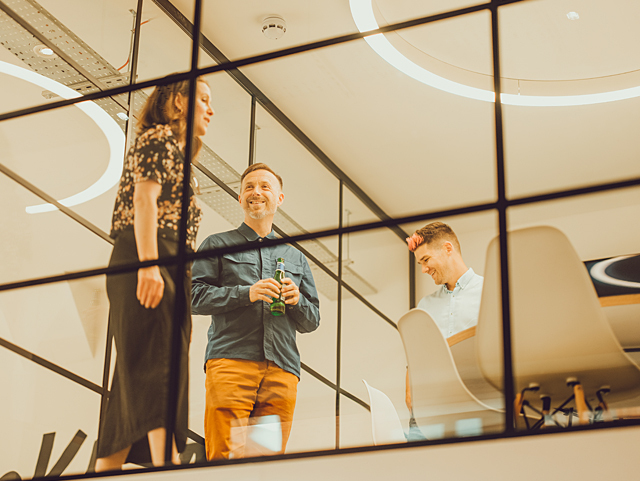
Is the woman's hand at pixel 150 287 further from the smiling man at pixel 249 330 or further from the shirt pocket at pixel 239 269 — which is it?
the shirt pocket at pixel 239 269

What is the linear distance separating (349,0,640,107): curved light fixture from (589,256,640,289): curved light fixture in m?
0.92

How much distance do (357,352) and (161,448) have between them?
28.8 inches

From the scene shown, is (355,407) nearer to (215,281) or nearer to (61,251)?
(215,281)

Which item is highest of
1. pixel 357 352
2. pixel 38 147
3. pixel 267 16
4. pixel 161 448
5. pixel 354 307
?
pixel 267 16

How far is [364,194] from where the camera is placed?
2.89 m

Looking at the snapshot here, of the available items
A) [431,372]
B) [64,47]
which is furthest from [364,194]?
[64,47]

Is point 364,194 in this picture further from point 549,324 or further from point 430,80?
point 549,324

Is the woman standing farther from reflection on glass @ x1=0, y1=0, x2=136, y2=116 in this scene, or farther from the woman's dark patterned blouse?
reflection on glass @ x1=0, y1=0, x2=136, y2=116

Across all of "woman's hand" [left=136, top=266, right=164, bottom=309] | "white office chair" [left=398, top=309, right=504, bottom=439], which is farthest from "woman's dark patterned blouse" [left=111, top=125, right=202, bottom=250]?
"white office chair" [left=398, top=309, right=504, bottom=439]

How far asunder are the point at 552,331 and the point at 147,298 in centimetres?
139

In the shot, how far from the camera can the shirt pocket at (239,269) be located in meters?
2.70

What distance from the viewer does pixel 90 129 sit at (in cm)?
338

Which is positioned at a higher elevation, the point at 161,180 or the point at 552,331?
the point at 161,180

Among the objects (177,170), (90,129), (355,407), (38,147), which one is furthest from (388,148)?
(38,147)
